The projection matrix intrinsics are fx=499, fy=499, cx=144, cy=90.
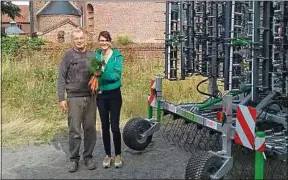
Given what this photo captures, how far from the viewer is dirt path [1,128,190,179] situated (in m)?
6.01

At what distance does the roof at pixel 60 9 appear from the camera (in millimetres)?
44500

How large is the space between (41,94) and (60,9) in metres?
35.4

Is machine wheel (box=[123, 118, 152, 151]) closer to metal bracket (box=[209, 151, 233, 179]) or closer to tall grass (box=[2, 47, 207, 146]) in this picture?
tall grass (box=[2, 47, 207, 146])

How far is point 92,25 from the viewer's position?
4131 cm

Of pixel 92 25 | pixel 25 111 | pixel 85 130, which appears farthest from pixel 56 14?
pixel 85 130

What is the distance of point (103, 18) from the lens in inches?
1555

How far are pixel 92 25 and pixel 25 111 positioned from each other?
3239 centimetres

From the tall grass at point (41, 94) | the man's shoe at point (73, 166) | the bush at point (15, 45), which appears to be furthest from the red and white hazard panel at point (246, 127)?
the bush at point (15, 45)

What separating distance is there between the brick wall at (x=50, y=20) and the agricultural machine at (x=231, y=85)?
37.1 m

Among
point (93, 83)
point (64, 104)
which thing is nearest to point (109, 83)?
point (93, 83)

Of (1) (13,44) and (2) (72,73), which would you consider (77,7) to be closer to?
(1) (13,44)

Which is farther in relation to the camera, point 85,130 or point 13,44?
point 13,44

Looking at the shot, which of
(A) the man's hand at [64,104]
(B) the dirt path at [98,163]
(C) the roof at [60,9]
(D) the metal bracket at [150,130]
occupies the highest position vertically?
(C) the roof at [60,9]

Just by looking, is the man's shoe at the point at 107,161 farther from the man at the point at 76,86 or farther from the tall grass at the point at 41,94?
the tall grass at the point at 41,94
